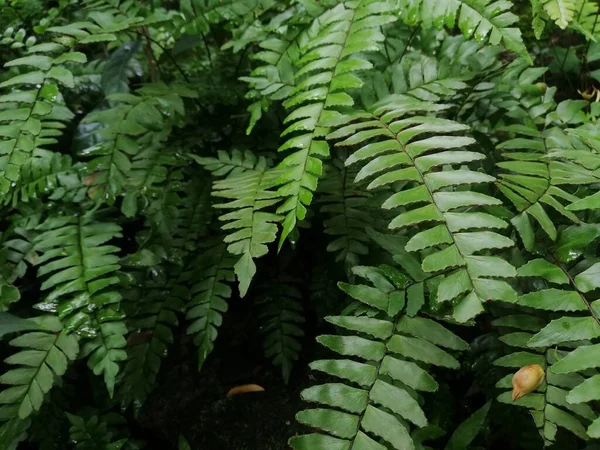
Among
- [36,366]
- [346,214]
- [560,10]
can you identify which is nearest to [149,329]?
[36,366]

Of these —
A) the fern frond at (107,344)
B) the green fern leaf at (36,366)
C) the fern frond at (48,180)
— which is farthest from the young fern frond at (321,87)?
the fern frond at (48,180)

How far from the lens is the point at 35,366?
1.47 metres

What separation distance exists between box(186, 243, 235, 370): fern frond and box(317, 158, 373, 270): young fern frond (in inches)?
15.0

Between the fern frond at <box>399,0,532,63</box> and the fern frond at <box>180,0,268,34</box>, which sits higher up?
the fern frond at <box>180,0,268,34</box>

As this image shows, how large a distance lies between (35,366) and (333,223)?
1015 millimetres

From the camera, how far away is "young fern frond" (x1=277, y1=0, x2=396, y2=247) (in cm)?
128

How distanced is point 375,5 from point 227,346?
1.38 metres

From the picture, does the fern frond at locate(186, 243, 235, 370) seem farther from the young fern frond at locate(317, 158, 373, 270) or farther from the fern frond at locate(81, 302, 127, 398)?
the young fern frond at locate(317, 158, 373, 270)

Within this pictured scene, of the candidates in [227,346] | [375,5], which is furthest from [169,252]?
[375,5]

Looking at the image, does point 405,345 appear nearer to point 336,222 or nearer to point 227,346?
point 336,222

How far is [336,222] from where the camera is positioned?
168cm

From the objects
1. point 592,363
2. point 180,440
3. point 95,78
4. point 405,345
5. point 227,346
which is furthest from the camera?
point 95,78

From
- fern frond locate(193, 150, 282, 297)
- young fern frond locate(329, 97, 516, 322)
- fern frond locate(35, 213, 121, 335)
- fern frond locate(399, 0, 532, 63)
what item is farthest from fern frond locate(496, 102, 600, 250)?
fern frond locate(35, 213, 121, 335)

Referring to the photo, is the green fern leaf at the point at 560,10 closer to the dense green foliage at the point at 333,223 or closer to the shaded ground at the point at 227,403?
the dense green foliage at the point at 333,223
